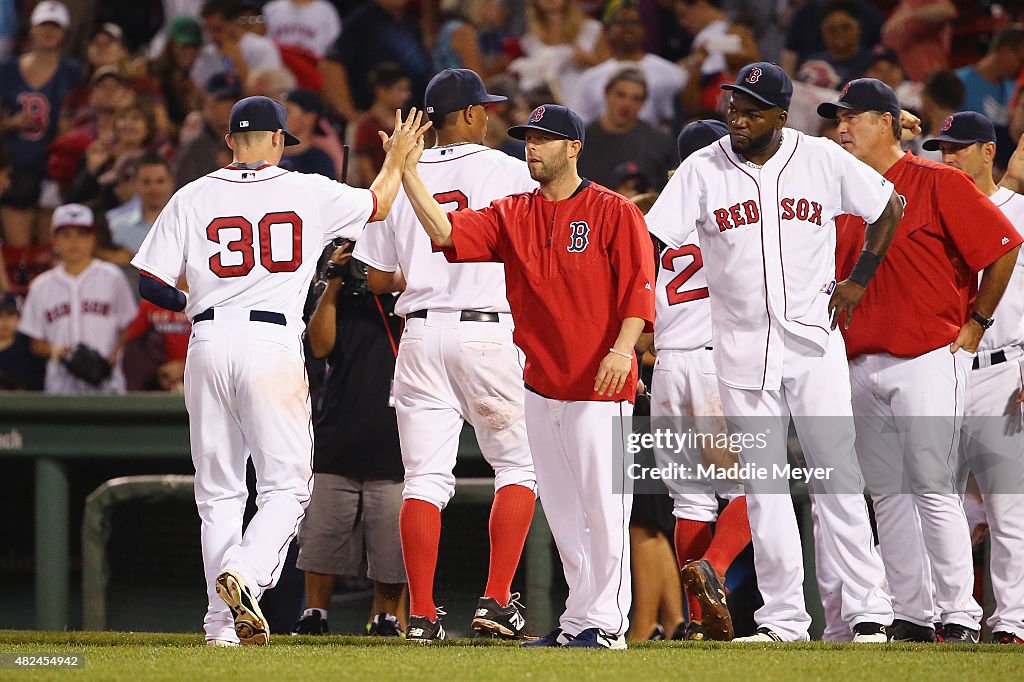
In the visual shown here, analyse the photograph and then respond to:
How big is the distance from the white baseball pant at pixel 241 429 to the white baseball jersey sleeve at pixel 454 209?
576 mm

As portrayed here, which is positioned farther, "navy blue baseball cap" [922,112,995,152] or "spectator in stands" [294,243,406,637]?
"spectator in stands" [294,243,406,637]

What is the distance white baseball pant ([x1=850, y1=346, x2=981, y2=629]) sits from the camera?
19.3 ft

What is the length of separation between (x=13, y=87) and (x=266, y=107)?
7.16 metres

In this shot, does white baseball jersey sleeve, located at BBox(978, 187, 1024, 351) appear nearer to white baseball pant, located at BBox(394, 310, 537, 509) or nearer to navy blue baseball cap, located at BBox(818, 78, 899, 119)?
navy blue baseball cap, located at BBox(818, 78, 899, 119)

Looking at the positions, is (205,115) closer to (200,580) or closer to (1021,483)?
(200,580)

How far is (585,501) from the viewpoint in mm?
5422

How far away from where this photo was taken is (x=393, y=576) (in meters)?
6.86

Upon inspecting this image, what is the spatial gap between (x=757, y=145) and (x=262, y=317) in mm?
2009

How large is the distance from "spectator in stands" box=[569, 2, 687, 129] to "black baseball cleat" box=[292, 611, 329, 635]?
478 cm

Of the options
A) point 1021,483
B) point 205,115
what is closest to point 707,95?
point 205,115

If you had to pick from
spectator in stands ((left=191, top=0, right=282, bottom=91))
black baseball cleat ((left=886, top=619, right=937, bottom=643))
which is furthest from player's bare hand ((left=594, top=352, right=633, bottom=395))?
spectator in stands ((left=191, top=0, right=282, bottom=91))

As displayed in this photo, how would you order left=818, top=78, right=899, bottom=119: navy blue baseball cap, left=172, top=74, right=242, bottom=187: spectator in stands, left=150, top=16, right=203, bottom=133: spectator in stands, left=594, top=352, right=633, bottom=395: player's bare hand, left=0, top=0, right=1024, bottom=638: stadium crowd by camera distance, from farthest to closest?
left=150, top=16, right=203, bottom=133: spectator in stands
left=172, top=74, right=242, bottom=187: spectator in stands
left=0, top=0, right=1024, bottom=638: stadium crowd
left=818, top=78, right=899, bottom=119: navy blue baseball cap
left=594, top=352, right=633, bottom=395: player's bare hand

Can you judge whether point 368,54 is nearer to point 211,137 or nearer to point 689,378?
point 211,137

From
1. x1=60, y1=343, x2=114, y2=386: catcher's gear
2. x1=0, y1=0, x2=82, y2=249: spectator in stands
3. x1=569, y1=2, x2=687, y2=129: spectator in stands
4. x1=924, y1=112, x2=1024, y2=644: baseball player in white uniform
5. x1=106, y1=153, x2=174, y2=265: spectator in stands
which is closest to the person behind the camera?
x1=924, y1=112, x2=1024, y2=644: baseball player in white uniform
